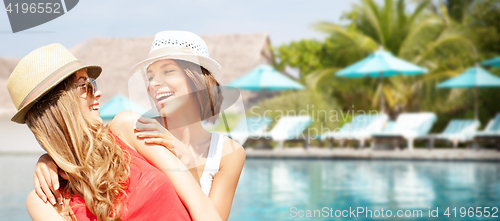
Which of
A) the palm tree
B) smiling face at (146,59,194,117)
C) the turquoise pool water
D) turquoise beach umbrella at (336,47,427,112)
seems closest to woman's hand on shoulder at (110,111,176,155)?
smiling face at (146,59,194,117)

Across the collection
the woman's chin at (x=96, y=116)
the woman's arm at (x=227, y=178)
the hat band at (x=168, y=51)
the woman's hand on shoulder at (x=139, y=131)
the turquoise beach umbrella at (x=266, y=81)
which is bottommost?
the turquoise beach umbrella at (x=266, y=81)

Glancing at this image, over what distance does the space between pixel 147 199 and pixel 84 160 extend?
0.17 m

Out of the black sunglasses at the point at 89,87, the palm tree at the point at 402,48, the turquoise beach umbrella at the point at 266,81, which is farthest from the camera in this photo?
the palm tree at the point at 402,48

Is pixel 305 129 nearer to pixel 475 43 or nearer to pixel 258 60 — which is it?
pixel 475 43

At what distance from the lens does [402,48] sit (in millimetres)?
18250

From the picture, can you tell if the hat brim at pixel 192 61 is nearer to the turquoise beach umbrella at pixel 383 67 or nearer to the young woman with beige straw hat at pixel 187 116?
the young woman with beige straw hat at pixel 187 116

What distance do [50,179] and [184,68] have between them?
481 mm

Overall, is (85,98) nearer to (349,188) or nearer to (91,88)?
(91,88)

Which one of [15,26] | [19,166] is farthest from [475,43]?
[15,26]

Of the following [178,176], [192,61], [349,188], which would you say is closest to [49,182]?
[178,176]

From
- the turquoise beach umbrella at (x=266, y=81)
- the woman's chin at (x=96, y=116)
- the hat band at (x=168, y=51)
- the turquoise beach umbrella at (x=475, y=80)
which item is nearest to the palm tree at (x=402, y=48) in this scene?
the turquoise beach umbrella at (x=266, y=81)

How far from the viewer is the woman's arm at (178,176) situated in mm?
1266

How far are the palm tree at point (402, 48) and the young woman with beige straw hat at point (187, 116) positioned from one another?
1625cm

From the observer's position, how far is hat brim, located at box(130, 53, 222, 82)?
4.79 ft
